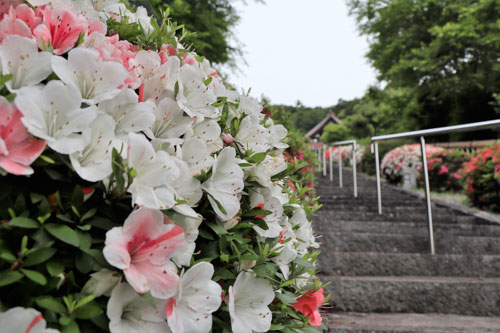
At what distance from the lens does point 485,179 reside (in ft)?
19.4

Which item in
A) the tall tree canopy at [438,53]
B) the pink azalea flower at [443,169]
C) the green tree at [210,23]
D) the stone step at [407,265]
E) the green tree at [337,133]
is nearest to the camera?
the stone step at [407,265]

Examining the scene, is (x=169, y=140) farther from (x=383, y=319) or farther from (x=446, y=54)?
(x=446, y=54)

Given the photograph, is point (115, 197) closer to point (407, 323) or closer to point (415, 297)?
point (407, 323)

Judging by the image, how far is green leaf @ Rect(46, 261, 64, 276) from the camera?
558 mm

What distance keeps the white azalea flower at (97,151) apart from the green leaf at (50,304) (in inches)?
7.4

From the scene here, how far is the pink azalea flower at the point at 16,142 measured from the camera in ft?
1.83

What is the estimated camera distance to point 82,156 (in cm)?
65

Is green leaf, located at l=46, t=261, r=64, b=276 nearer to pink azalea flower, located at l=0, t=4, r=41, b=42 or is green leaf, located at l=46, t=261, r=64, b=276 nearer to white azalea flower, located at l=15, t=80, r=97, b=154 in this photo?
white azalea flower, located at l=15, t=80, r=97, b=154

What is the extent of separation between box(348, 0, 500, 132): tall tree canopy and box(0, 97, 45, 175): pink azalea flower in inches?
654

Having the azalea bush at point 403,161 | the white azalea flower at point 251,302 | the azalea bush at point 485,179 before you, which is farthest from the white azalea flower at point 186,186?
the azalea bush at point 403,161

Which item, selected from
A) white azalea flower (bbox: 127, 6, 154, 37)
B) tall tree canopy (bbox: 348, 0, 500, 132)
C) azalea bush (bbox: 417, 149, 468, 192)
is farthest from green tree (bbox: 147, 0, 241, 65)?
tall tree canopy (bbox: 348, 0, 500, 132)

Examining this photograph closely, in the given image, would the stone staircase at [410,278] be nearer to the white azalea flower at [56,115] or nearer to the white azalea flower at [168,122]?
the white azalea flower at [168,122]

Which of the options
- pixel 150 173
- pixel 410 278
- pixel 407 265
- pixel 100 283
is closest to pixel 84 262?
pixel 100 283

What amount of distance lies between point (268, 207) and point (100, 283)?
1.59 ft
